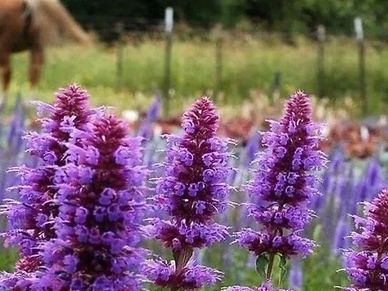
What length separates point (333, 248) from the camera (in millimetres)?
6105

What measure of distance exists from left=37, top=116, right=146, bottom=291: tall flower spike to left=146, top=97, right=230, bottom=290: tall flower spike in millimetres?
381

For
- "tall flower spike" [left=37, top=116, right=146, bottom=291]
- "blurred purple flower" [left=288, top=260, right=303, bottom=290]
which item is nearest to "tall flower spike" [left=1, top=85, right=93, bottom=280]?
"tall flower spike" [left=37, top=116, right=146, bottom=291]

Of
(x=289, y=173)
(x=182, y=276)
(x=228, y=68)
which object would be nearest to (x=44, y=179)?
(x=182, y=276)

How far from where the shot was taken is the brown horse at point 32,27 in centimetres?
2197

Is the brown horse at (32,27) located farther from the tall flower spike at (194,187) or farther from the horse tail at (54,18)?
the tall flower spike at (194,187)

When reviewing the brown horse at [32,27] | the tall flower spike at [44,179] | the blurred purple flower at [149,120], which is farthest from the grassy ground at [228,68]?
the tall flower spike at [44,179]

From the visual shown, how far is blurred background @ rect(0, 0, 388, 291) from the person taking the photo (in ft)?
20.0

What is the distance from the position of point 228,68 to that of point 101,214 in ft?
82.6

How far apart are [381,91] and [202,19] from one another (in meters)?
15.4

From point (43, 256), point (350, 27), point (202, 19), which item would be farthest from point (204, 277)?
point (202, 19)

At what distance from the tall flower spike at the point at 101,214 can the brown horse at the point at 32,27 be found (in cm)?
1980

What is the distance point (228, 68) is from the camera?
27.1m

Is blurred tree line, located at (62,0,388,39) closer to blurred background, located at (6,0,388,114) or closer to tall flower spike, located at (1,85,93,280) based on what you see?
blurred background, located at (6,0,388,114)

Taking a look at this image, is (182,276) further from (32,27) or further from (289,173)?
(32,27)
